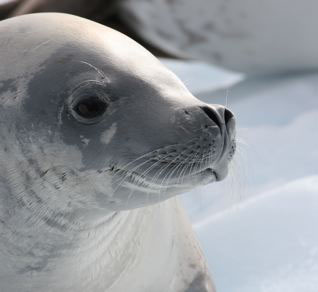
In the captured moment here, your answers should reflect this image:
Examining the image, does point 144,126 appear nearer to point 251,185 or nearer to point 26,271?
point 26,271

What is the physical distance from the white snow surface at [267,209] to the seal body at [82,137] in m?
0.17

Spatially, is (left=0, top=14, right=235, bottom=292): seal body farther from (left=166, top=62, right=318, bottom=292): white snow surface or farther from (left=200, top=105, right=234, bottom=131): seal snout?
(left=166, top=62, right=318, bottom=292): white snow surface

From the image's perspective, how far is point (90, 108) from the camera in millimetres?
1087

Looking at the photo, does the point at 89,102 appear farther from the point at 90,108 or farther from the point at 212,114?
the point at 212,114

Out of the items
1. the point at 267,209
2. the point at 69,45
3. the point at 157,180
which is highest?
the point at 69,45

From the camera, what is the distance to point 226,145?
106 cm

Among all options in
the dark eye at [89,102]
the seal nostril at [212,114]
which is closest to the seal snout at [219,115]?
the seal nostril at [212,114]

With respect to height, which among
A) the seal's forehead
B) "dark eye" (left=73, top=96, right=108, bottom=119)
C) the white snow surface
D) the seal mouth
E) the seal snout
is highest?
the seal's forehead

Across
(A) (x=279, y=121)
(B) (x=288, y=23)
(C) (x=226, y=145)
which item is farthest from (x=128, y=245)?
(B) (x=288, y=23)

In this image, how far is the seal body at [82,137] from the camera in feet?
3.47

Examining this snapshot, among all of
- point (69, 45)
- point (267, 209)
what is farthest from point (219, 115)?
point (267, 209)

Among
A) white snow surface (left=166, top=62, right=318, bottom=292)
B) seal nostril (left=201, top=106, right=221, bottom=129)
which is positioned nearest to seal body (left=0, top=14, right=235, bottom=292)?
seal nostril (left=201, top=106, right=221, bottom=129)

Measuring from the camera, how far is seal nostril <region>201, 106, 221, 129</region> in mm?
1059

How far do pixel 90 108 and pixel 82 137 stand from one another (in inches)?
1.6
